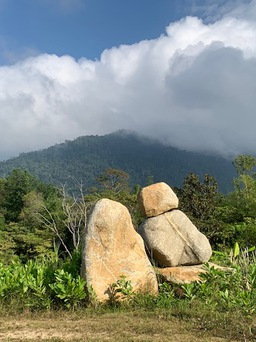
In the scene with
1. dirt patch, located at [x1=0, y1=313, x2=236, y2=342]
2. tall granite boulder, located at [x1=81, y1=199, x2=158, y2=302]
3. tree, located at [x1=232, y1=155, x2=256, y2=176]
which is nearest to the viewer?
dirt patch, located at [x1=0, y1=313, x2=236, y2=342]

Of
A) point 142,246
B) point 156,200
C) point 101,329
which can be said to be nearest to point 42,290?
point 101,329

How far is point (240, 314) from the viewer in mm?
6070

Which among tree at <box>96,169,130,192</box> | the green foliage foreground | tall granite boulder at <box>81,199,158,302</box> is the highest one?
tree at <box>96,169,130,192</box>

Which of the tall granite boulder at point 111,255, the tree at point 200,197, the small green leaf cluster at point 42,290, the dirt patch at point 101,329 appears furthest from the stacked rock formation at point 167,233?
the tree at point 200,197

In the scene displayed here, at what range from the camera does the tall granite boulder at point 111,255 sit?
7113 millimetres

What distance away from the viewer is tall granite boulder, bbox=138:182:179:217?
8742mm

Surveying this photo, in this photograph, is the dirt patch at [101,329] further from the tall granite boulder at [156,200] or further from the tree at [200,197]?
the tree at [200,197]

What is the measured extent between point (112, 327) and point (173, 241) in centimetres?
308

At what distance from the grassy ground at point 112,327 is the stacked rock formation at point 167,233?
195cm

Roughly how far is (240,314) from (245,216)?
13532 millimetres

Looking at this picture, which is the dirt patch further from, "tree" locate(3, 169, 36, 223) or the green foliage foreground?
"tree" locate(3, 169, 36, 223)

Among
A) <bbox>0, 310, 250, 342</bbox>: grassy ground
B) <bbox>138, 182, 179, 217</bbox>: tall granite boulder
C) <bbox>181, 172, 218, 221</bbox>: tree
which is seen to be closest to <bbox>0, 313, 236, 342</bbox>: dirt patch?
<bbox>0, 310, 250, 342</bbox>: grassy ground

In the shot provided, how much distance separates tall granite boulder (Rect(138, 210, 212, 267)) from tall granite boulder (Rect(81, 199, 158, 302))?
2.60 ft

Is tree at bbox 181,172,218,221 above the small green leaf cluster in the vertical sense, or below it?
above
